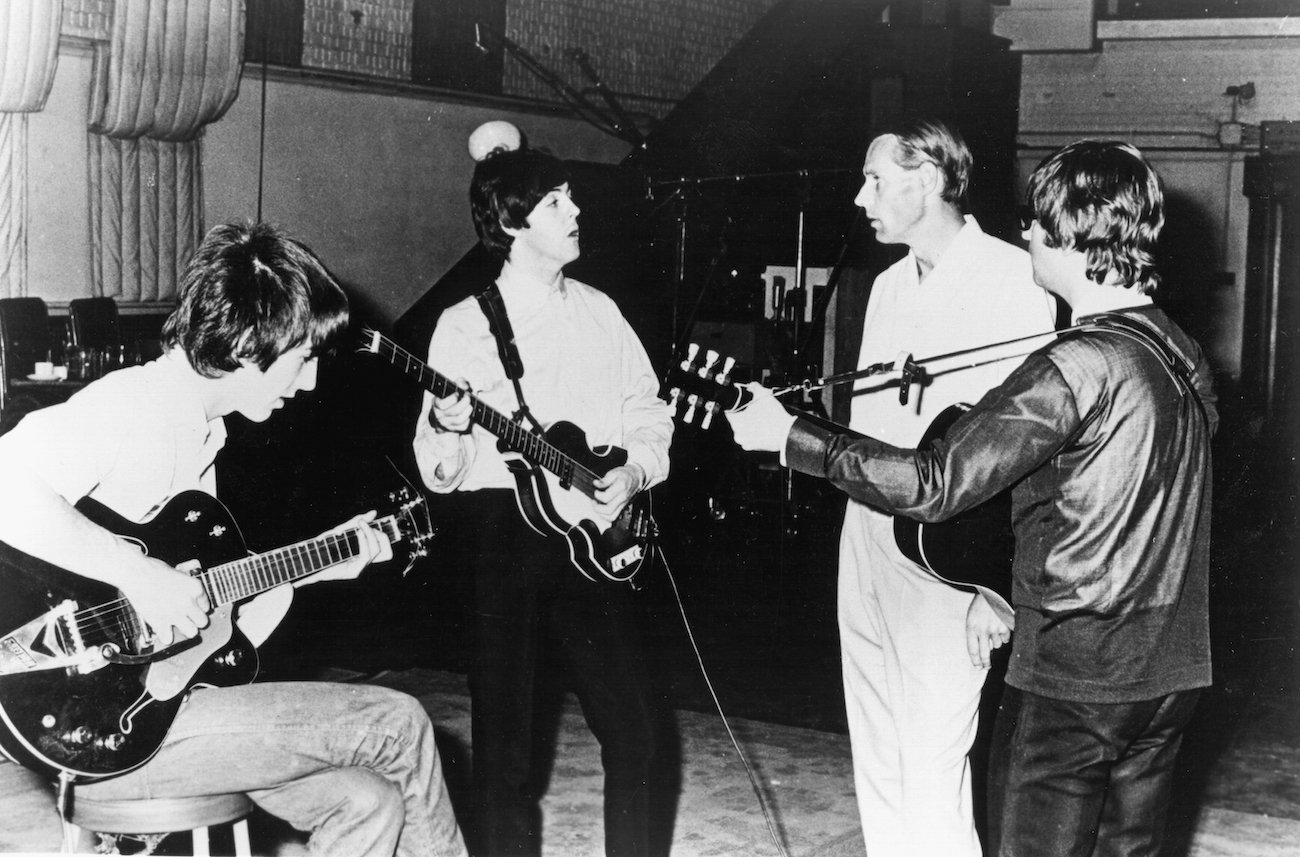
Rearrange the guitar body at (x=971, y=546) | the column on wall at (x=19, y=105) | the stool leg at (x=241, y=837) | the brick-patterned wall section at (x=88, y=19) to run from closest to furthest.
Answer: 1. the stool leg at (x=241, y=837)
2. the guitar body at (x=971, y=546)
3. the column on wall at (x=19, y=105)
4. the brick-patterned wall section at (x=88, y=19)

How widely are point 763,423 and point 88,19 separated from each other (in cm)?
613

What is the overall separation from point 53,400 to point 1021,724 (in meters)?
5.49

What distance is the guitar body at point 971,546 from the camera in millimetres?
2779

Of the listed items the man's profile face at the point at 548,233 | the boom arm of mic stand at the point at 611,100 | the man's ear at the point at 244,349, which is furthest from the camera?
the boom arm of mic stand at the point at 611,100

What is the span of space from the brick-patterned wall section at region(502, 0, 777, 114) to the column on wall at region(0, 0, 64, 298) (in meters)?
3.60

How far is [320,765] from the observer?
8.01 feet

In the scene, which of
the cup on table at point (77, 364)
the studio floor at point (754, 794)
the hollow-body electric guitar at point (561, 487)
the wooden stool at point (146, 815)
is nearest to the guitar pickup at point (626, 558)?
the hollow-body electric guitar at point (561, 487)

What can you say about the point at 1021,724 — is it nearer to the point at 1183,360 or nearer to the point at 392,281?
the point at 1183,360

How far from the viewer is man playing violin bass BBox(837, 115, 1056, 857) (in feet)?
9.98

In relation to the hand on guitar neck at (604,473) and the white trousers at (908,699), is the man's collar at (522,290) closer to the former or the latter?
the hand on guitar neck at (604,473)

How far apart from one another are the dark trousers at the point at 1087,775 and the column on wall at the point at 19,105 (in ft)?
20.6

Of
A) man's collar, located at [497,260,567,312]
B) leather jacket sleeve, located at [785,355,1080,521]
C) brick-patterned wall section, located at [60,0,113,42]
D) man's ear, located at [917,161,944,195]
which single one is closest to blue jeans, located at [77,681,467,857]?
leather jacket sleeve, located at [785,355,1080,521]

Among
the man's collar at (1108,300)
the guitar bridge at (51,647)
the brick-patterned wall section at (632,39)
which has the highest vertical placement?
the brick-patterned wall section at (632,39)

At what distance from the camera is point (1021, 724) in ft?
7.74
